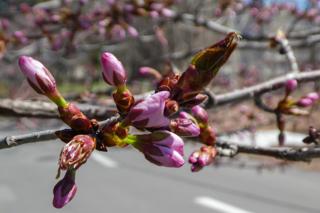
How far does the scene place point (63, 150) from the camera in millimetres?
990

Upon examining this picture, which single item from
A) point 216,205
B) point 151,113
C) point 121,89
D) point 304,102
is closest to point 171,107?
point 151,113

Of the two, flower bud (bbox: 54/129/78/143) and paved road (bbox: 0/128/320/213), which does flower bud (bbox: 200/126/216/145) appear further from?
paved road (bbox: 0/128/320/213)

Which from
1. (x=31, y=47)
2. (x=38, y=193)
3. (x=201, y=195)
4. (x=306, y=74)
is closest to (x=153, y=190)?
(x=201, y=195)

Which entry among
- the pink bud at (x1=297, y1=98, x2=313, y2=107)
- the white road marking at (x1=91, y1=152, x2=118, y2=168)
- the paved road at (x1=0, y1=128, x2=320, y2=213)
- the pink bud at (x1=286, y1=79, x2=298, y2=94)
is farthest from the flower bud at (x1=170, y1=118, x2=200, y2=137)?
the white road marking at (x1=91, y1=152, x2=118, y2=168)

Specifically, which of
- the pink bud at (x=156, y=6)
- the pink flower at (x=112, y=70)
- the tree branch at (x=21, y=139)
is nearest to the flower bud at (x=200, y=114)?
the pink flower at (x=112, y=70)

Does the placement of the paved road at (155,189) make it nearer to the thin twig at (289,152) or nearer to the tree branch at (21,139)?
the thin twig at (289,152)

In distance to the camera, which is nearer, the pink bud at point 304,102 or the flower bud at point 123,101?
the flower bud at point 123,101

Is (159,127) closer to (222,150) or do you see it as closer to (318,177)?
(222,150)

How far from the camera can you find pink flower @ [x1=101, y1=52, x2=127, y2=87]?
1.18m

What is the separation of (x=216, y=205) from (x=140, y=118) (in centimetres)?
881

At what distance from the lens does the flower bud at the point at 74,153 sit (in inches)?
38.5

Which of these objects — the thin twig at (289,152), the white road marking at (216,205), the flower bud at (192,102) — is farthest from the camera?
the white road marking at (216,205)

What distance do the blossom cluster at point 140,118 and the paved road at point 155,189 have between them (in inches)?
311

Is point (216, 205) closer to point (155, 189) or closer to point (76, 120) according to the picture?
point (155, 189)
